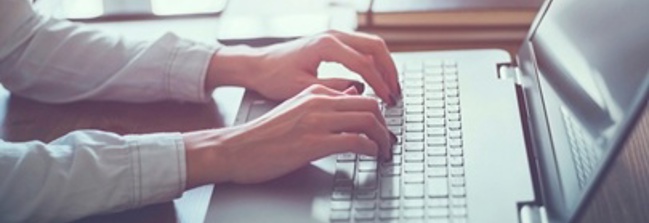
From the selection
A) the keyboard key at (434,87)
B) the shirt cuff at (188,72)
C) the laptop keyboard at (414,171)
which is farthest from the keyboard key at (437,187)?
the shirt cuff at (188,72)

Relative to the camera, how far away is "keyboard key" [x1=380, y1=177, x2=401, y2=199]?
0.83 metres

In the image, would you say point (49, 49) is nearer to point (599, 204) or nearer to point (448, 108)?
point (448, 108)

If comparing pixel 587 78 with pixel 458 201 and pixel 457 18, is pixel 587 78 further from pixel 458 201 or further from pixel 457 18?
pixel 457 18

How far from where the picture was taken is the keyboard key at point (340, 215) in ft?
2.62

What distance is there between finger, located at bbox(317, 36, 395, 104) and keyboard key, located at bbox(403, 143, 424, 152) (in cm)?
10

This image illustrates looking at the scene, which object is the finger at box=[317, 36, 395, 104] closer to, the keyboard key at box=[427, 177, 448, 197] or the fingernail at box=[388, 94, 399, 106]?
the fingernail at box=[388, 94, 399, 106]

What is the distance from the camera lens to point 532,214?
80cm

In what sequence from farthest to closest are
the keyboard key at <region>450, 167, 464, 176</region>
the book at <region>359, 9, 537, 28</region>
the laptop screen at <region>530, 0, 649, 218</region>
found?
the book at <region>359, 9, 537, 28</region> < the keyboard key at <region>450, 167, 464, 176</region> < the laptop screen at <region>530, 0, 649, 218</region>

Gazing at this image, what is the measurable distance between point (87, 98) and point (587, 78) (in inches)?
23.2

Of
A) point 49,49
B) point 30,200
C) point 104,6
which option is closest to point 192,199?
point 30,200

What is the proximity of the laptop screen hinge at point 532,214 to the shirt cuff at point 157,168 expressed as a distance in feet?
1.08

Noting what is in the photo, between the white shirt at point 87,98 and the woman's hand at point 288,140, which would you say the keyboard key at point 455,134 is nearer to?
the woman's hand at point 288,140

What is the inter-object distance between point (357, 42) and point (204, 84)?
19cm

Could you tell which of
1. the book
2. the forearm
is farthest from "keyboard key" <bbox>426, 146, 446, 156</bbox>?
the book
